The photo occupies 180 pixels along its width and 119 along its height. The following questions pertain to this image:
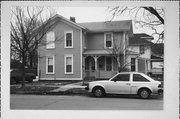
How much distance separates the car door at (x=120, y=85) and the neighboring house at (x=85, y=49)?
3.43 feet

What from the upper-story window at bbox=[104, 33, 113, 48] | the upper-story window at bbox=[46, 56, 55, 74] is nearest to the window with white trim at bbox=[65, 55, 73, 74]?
the upper-story window at bbox=[46, 56, 55, 74]

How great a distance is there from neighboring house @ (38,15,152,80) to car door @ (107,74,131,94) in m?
1.05

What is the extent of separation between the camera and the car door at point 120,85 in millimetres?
8172

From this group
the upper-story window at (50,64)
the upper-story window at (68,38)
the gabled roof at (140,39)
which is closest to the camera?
the gabled roof at (140,39)

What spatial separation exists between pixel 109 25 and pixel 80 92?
12.0 feet

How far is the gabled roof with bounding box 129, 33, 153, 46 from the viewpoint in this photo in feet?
30.2

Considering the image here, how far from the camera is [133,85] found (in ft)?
26.9

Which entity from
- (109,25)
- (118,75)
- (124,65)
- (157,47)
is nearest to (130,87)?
(118,75)

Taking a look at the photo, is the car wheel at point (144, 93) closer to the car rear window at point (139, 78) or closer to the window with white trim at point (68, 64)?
the car rear window at point (139, 78)

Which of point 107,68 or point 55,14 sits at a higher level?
point 55,14

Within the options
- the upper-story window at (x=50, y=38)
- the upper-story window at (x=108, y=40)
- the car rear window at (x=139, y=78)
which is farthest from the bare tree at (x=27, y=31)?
the car rear window at (x=139, y=78)

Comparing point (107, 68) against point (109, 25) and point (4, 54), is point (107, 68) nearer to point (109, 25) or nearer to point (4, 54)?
point (109, 25)

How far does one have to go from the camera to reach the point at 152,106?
764 centimetres

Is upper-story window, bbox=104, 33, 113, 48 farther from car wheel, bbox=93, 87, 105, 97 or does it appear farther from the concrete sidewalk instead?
car wheel, bbox=93, 87, 105, 97
